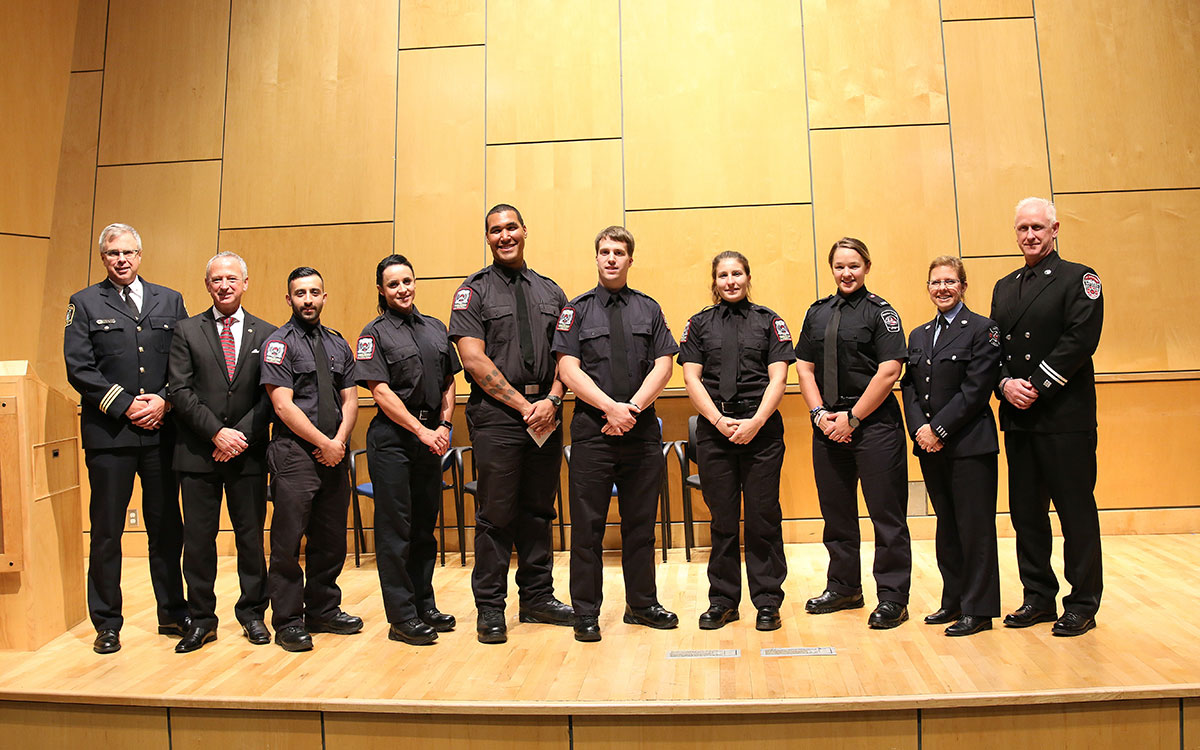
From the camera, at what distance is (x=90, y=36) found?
219 inches

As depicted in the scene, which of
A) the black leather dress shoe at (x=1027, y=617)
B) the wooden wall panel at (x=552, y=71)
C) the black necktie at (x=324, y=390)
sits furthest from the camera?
the wooden wall panel at (x=552, y=71)

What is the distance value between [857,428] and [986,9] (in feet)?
11.0

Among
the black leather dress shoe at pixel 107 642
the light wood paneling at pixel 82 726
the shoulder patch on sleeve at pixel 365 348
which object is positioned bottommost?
the light wood paneling at pixel 82 726

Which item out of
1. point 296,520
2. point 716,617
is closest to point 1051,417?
point 716,617

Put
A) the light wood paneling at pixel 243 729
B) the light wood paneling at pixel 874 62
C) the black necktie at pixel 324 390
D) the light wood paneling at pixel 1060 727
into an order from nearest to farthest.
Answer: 1. the light wood paneling at pixel 1060 727
2. the light wood paneling at pixel 243 729
3. the black necktie at pixel 324 390
4. the light wood paneling at pixel 874 62

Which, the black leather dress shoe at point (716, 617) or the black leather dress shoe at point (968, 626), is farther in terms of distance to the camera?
the black leather dress shoe at point (716, 617)

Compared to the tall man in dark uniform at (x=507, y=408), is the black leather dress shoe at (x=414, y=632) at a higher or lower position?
lower

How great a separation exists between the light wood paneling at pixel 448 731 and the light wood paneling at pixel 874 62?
13.3 ft

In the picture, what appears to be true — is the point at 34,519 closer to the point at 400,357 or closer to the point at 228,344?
the point at 228,344

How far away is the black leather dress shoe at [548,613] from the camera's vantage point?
11.3 feet

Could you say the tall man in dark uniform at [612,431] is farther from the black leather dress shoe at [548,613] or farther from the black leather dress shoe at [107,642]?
the black leather dress shoe at [107,642]

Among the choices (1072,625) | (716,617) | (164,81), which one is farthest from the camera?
(164,81)

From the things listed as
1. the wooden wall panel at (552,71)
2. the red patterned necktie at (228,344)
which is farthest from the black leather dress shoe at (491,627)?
the wooden wall panel at (552,71)

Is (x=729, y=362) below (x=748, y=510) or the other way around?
the other way around
